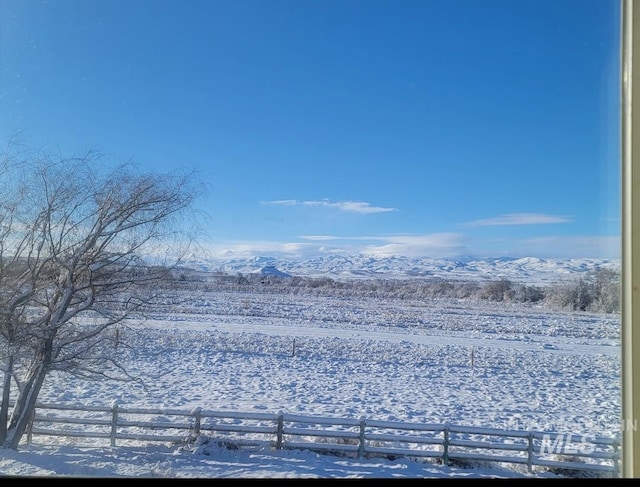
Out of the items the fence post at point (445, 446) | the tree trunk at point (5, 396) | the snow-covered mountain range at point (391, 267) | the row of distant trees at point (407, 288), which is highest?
the snow-covered mountain range at point (391, 267)

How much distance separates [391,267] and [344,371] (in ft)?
1.95

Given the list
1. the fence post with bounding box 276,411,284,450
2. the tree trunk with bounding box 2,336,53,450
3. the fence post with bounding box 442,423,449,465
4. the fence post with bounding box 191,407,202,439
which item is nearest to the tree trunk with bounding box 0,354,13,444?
the tree trunk with bounding box 2,336,53,450

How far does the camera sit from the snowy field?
4.63 feet

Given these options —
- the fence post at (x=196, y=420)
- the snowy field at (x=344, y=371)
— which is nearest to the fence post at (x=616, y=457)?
the snowy field at (x=344, y=371)

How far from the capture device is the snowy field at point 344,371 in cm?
141

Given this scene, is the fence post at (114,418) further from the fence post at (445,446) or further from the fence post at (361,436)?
the fence post at (445,446)

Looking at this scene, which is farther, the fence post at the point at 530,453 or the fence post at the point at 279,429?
the fence post at the point at 279,429

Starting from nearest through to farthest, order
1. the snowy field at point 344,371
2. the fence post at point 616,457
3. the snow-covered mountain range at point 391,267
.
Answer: the fence post at point 616,457, the snowy field at point 344,371, the snow-covered mountain range at point 391,267

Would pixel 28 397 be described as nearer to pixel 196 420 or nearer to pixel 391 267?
pixel 196 420

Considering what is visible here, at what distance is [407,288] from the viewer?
162cm

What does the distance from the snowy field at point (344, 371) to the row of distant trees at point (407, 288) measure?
0.04 meters

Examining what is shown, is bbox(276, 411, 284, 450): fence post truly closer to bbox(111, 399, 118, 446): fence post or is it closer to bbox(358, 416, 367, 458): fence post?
bbox(358, 416, 367, 458): fence post

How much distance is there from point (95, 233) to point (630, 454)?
2.21 metres
